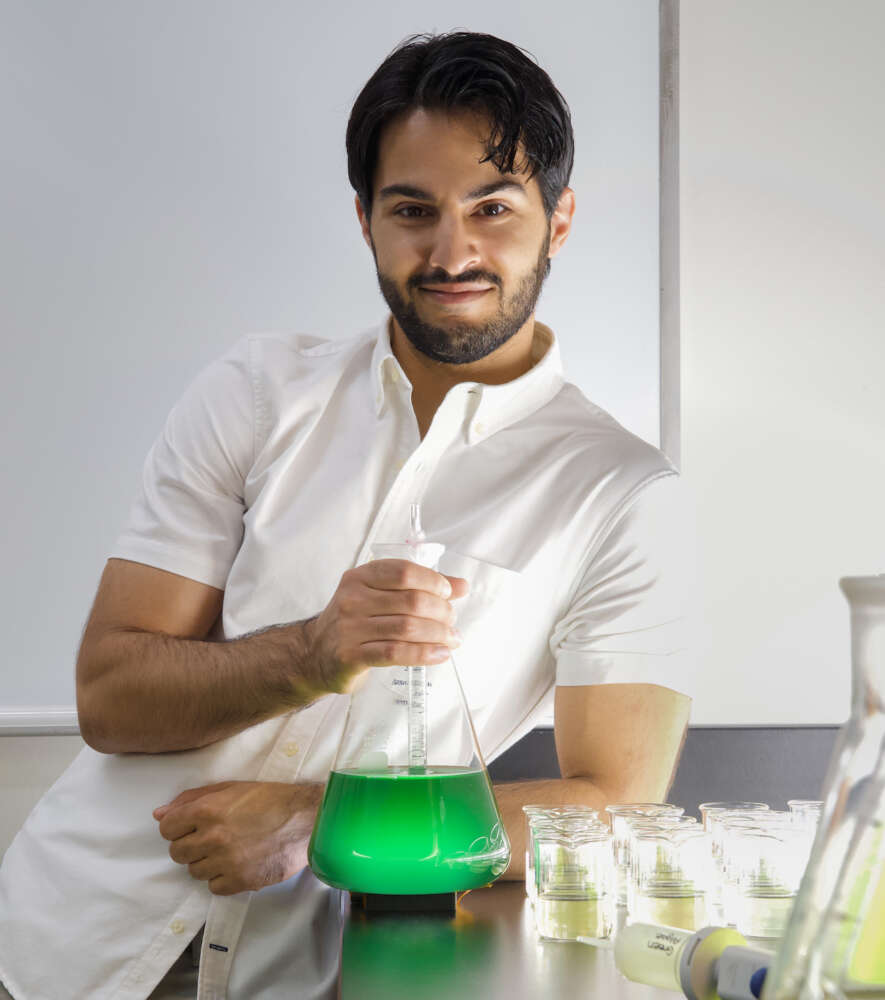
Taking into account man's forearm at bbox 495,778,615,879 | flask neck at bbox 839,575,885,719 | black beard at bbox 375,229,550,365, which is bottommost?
man's forearm at bbox 495,778,615,879

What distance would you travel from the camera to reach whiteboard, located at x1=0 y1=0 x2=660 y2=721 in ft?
6.31

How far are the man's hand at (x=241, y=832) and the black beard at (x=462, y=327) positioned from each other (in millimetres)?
590

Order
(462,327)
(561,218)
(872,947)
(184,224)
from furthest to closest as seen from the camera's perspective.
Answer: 1. (184,224)
2. (561,218)
3. (462,327)
4. (872,947)

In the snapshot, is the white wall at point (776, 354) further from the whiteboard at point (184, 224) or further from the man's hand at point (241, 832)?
the man's hand at point (241, 832)

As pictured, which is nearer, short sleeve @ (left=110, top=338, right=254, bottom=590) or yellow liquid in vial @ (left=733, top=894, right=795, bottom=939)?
yellow liquid in vial @ (left=733, top=894, right=795, bottom=939)

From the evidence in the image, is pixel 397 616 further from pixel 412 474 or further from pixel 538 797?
pixel 412 474

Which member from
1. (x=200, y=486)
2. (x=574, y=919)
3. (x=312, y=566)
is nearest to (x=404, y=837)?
(x=574, y=919)

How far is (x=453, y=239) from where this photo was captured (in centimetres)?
134

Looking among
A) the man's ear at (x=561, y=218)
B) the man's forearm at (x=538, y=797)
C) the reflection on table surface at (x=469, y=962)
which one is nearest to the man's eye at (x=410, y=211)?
the man's ear at (x=561, y=218)

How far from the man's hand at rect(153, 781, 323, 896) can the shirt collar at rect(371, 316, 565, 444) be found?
0.51 meters

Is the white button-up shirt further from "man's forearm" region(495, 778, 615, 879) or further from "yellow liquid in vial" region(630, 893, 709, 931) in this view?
"yellow liquid in vial" region(630, 893, 709, 931)

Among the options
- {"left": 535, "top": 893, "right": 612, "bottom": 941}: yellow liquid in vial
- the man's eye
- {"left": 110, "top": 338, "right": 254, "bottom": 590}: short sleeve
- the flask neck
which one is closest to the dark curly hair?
the man's eye

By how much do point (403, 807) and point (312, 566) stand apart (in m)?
0.51

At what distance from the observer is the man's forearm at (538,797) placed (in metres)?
1.07
